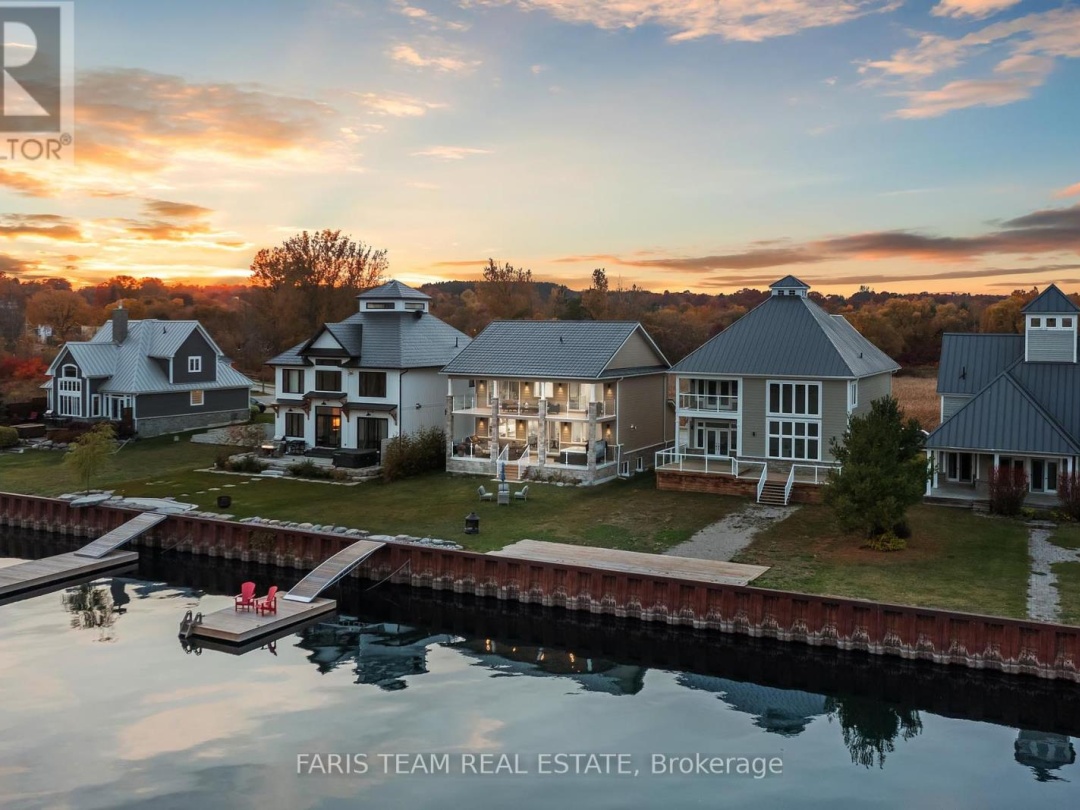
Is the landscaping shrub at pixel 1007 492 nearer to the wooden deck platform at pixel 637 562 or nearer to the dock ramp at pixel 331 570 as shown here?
the wooden deck platform at pixel 637 562

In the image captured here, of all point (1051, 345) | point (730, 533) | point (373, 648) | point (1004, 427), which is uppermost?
point (1051, 345)

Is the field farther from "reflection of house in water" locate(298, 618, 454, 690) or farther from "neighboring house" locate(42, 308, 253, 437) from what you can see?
"neighboring house" locate(42, 308, 253, 437)

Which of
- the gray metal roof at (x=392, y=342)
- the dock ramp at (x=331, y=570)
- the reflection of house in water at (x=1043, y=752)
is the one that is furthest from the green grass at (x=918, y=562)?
the gray metal roof at (x=392, y=342)

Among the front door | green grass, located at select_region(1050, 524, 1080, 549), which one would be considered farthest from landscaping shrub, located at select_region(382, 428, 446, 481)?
green grass, located at select_region(1050, 524, 1080, 549)

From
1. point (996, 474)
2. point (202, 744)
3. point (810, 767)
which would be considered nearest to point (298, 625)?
point (202, 744)

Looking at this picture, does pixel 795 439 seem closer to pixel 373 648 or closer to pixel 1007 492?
→ pixel 1007 492

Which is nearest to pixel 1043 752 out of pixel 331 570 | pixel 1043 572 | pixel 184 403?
pixel 1043 572
